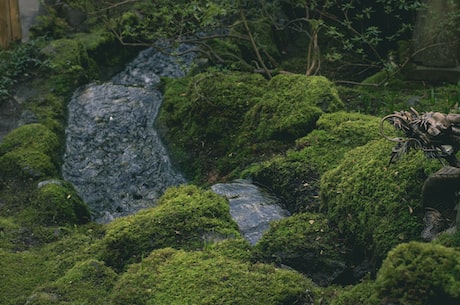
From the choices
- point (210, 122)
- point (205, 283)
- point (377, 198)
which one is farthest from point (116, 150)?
point (377, 198)

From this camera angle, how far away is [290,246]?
17.2 ft

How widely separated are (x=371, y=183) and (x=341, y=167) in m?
0.50

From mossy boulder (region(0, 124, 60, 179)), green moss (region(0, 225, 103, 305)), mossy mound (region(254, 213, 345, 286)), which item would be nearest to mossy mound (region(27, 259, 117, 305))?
green moss (region(0, 225, 103, 305))

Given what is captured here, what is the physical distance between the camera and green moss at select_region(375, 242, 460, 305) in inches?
139

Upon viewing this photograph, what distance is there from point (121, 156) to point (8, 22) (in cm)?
331

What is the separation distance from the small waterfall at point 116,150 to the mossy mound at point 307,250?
288cm

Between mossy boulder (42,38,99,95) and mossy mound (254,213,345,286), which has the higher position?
mossy mound (254,213,345,286)

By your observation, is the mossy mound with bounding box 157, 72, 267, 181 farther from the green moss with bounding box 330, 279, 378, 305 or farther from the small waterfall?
the green moss with bounding box 330, 279, 378, 305

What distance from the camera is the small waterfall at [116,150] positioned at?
26.5 ft

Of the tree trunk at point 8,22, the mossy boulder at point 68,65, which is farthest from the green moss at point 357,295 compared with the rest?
the tree trunk at point 8,22

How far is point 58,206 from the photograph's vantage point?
23.3 feet

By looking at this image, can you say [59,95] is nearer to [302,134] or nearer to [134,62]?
[134,62]

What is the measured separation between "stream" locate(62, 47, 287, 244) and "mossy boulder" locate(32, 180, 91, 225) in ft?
1.38

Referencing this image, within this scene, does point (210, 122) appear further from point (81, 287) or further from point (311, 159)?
point (81, 287)
